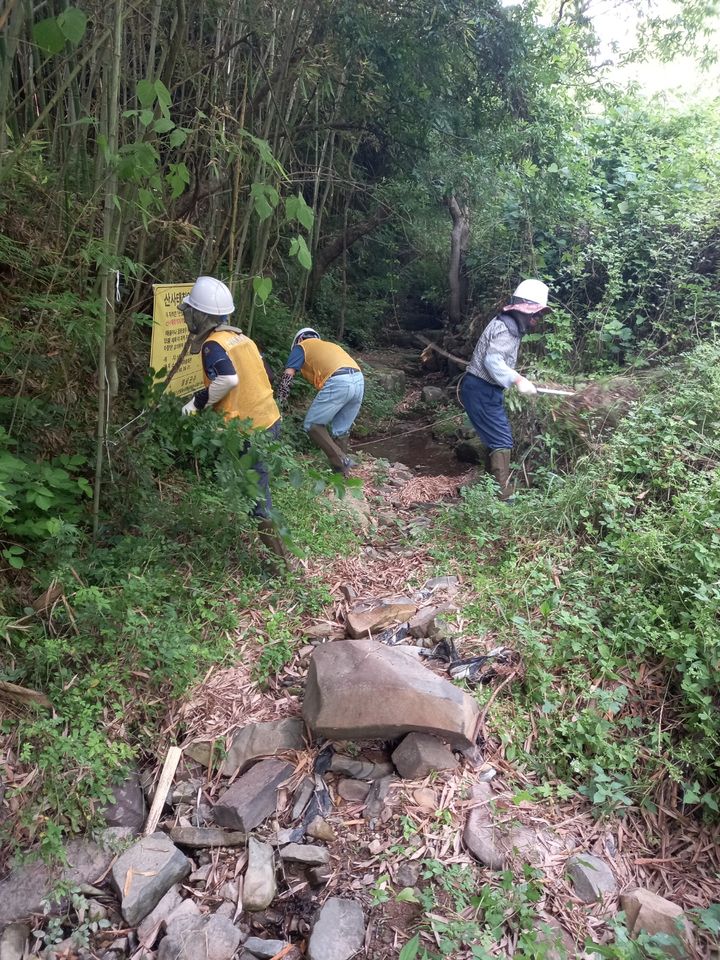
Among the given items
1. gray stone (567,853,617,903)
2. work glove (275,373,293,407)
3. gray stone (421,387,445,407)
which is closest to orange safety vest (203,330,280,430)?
work glove (275,373,293,407)

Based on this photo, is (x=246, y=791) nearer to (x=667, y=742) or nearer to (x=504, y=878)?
(x=504, y=878)

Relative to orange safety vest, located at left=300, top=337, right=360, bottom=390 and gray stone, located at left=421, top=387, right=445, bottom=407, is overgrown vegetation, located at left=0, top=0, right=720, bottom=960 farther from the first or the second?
gray stone, located at left=421, top=387, right=445, bottom=407

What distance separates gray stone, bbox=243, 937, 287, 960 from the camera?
2.17 m

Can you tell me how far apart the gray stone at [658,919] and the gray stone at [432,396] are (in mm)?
6377

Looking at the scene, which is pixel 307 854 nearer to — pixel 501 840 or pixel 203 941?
pixel 203 941

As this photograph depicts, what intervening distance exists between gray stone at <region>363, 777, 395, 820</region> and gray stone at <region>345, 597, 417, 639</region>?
93cm

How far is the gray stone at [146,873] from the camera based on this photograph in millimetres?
2293

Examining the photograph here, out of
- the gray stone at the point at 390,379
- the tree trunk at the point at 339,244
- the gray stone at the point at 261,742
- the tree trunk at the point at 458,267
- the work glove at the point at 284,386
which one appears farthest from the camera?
the tree trunk at the point at 458,267

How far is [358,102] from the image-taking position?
6438 millimetres

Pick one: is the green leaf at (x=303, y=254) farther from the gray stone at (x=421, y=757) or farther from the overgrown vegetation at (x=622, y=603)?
the overgrown vegetation at (x=622, y=603)

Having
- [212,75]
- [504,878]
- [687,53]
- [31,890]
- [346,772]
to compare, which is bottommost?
[31,890]

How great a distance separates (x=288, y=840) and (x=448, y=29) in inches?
261

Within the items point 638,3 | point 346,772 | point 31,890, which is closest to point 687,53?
point 638,3

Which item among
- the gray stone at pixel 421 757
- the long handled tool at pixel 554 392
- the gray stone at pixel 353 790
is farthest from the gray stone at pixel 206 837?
the long handled tool at pixel 554 392
